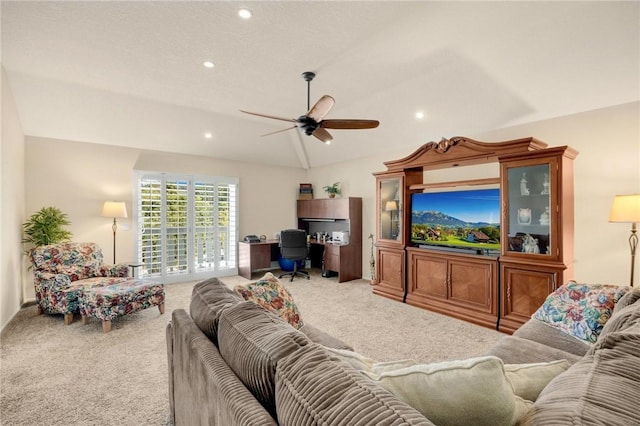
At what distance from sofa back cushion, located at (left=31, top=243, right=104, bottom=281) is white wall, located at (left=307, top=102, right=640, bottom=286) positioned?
630 cm

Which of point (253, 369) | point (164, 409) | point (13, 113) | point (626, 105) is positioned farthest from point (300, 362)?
point (13, 113)

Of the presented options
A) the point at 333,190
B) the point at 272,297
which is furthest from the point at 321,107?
the point at 333,190

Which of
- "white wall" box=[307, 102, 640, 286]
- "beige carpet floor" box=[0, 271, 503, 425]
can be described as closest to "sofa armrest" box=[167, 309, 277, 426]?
"beige carpet floor" box=[0, 271, 503, 425]

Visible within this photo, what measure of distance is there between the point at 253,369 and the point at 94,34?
135 inches

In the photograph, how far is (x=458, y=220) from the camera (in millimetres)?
4090

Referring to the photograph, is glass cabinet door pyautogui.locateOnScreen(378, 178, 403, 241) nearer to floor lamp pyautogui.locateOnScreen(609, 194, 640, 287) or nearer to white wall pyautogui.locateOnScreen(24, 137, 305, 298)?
floor lamp pyautogui.locateOnScreen(609, 194, 640, 287)

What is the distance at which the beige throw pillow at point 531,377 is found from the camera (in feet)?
3.34

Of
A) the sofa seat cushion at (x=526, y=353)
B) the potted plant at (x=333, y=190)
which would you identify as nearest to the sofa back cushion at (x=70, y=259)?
the potted plant at (x=333, y=190)

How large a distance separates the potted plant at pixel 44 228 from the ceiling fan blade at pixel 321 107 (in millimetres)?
4120

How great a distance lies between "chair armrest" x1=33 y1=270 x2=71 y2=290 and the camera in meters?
3.71

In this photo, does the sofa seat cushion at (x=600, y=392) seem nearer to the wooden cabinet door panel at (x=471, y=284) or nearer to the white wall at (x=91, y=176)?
the wooden cabinet door panel at (x=471, y=284)

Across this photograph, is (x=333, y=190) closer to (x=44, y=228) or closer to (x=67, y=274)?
(x=67, y=274)

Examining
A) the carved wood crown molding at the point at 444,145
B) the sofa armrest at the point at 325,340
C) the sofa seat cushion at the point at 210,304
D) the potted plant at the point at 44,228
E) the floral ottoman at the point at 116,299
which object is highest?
the carved wood crown molding at the point at 444,145

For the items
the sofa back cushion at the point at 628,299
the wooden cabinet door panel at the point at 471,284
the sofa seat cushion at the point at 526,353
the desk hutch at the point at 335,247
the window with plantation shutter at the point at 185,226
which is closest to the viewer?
the sofa seat cushion at the point at 526,353
